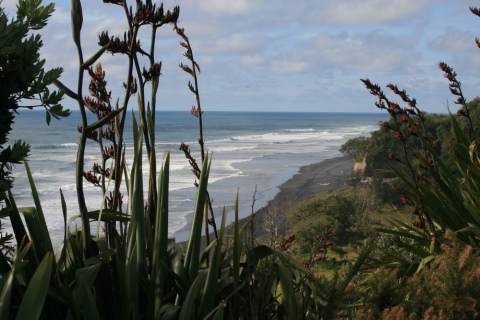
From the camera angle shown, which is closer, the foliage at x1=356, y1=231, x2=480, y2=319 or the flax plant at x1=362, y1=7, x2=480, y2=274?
the foliage at x1=356, y1=231, x2=480, y2=319

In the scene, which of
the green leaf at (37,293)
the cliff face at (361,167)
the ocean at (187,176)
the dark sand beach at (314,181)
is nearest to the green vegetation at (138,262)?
the green leaf at (37,293)

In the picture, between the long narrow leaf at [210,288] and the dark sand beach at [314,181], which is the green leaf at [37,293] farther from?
the dark sand beach at [314,181]

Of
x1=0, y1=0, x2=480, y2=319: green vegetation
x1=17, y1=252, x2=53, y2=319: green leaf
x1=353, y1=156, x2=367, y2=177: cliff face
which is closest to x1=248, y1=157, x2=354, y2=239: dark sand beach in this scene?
x1=353, y1=156, x2=367, y2=177: cliff face

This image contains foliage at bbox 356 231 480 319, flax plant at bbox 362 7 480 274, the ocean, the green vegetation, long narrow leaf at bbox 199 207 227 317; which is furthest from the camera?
the ocean

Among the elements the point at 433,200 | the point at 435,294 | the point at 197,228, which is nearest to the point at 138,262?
the point at 197,228

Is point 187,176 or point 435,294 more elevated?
point 435,294

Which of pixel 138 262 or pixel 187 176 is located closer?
pixel 138 262

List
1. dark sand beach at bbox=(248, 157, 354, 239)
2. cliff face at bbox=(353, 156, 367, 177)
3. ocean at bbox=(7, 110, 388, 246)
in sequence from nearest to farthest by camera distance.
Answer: ocean at bbox=(7, 110, 388, 246), dark sand beach at bbox=(248, 157, 354, 239), cliff face at bbox=(353, 156, 367, 177)

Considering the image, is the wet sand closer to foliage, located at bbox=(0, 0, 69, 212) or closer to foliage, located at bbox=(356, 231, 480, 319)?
foliage, located at bbox=(356, 231, 480, 319)

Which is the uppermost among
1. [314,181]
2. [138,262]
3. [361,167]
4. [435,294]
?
[138,262]

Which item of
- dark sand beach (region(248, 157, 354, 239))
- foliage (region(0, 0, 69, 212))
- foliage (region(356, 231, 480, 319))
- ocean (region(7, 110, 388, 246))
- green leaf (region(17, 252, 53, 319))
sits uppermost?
foliage (region(0, 0, 69, 212))

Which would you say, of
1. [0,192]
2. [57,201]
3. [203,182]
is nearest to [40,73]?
[0,192]

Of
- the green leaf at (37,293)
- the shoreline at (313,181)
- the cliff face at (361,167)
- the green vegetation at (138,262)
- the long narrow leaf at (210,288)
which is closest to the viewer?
the green leaf at (37,293)

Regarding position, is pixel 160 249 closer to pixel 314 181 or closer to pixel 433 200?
pixel 433 200
